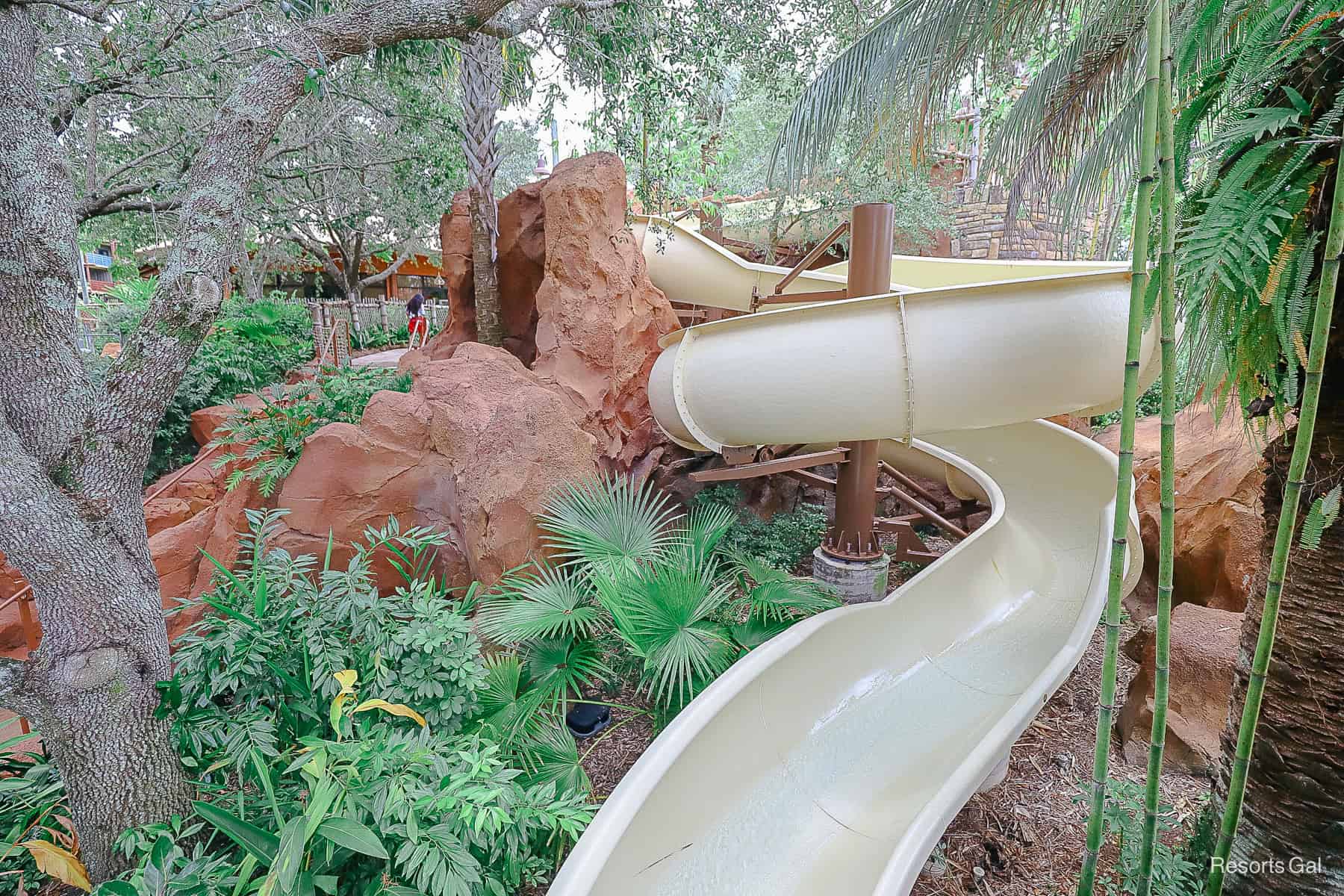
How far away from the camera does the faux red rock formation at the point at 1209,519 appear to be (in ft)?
12.2

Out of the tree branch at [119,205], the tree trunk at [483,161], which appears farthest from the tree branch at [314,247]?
the tree branch at [119,205]

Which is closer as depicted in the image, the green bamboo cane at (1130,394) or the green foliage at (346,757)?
the green bamboo cane at (1130,394)

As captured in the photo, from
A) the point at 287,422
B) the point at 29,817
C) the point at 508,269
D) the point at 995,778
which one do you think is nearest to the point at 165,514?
the point at 287,422

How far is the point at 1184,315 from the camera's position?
1.70 m

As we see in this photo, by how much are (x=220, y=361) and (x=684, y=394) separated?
7.18 meters

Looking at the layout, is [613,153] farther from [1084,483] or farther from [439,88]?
[1084,483]

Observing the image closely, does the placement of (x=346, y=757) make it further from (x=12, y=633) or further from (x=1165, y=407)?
(x=12, y=633)

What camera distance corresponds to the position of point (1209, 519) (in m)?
4.00

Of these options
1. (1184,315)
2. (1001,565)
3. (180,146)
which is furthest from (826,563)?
(180,146)

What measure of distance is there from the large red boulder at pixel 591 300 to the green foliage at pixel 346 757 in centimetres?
227

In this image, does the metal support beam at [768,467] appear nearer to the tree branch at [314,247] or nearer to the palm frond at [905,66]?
the palm frond at [905,66]

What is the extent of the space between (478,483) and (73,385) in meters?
1.92

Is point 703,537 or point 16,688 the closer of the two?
point 16,688

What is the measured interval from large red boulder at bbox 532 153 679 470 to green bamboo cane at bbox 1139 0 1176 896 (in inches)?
148
